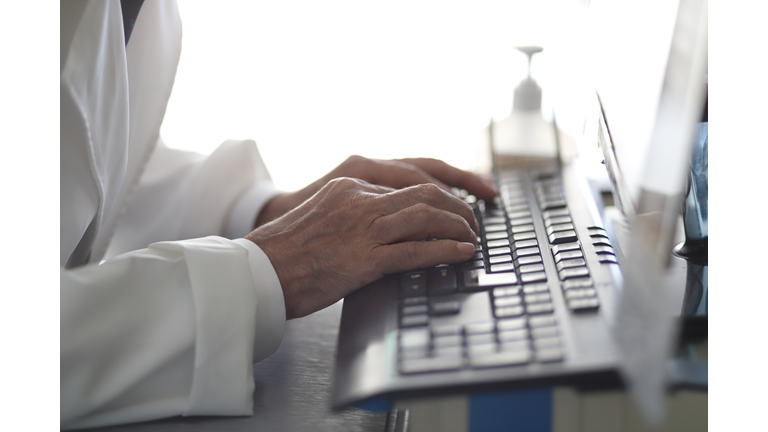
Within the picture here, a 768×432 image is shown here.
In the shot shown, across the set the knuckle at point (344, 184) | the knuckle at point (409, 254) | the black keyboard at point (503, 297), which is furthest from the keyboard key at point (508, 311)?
the knuckle at point (344, 184)

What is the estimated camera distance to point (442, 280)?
1.28 feet

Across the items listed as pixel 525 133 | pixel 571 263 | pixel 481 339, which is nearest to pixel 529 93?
pixel 525 133

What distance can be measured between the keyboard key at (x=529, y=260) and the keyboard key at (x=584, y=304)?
0.07m

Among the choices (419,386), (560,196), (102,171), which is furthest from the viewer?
(560,196)

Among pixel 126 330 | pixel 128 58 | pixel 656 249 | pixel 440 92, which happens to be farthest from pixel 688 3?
pixel 440 92

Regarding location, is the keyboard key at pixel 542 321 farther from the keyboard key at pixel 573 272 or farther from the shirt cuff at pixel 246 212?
the shirt cuff at pixel 246 212

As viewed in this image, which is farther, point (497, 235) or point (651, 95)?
point (497, 235)

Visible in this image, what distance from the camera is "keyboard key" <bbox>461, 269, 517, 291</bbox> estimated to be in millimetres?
365

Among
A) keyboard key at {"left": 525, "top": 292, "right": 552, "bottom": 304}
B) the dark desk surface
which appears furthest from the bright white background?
keyboard key at {"left": 525, "top": 292, "right": 552, "bottom": 304}

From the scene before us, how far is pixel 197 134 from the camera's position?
151cm

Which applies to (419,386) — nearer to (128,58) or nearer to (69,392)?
(69,392)

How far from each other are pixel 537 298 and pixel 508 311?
0.02 m

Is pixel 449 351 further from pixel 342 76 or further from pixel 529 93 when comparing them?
pixel 342 76
